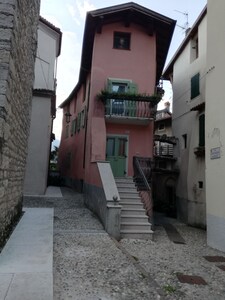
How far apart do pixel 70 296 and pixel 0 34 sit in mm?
3704

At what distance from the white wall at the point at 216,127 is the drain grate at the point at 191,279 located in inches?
106

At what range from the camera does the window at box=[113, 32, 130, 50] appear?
14.0 m

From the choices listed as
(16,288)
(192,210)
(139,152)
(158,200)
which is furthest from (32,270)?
(158,200)

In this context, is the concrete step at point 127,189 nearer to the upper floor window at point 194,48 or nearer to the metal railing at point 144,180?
the metal railing at point 144,180

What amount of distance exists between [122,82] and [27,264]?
1056 cm

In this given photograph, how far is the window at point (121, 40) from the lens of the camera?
14001mm

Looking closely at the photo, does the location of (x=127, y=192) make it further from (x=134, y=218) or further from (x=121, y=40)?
(x=121, y=40)

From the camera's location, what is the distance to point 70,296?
151 inches

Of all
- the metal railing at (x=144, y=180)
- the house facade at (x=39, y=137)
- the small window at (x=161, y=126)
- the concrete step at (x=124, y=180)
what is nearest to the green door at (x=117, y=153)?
the concrete step at (x=124, y=180)

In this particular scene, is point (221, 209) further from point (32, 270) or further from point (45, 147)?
point (45, 147)

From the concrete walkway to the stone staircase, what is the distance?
237cm

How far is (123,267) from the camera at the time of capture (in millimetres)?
5203

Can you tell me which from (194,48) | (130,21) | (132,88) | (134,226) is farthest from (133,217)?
(194,48)

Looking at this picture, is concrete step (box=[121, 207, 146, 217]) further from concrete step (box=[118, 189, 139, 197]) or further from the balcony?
the balcony
